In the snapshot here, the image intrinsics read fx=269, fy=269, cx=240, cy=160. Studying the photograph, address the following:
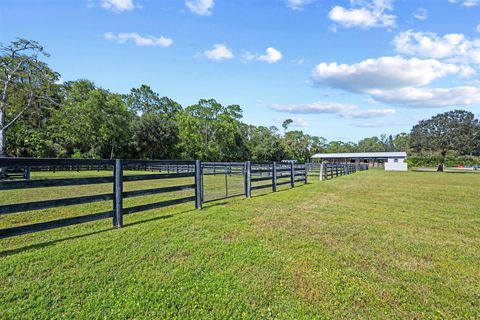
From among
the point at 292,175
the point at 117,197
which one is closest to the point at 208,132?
the point at 292,175

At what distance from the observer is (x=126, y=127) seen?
2969 cm

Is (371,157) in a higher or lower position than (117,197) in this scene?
higher

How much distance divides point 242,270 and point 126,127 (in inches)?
1169

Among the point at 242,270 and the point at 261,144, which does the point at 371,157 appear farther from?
the point at 242,270

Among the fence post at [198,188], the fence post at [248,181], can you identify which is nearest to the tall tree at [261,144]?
the fence post at [248,181]

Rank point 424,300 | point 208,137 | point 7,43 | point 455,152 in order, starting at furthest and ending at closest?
point 455,152 < point 208,137 < point 7,43 < point 424,300

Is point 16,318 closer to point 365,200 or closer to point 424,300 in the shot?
point 424,300

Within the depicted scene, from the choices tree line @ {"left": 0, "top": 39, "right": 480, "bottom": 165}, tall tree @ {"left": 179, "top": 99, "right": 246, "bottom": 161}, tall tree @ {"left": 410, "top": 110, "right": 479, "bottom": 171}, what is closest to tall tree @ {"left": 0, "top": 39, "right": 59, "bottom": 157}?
tree line @ {"left": 0, "top": 39, "right": 480, "bottom": 165}

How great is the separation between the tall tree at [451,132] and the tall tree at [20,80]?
68016 millimetres

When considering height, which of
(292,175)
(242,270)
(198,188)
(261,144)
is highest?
(261,144)

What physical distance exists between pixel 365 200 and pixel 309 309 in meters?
7.06

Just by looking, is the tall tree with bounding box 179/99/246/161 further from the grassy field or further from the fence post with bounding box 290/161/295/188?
the grassy field

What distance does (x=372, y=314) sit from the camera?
2.42 metres

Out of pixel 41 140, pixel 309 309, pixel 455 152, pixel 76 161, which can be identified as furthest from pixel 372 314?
pixel 455 152
